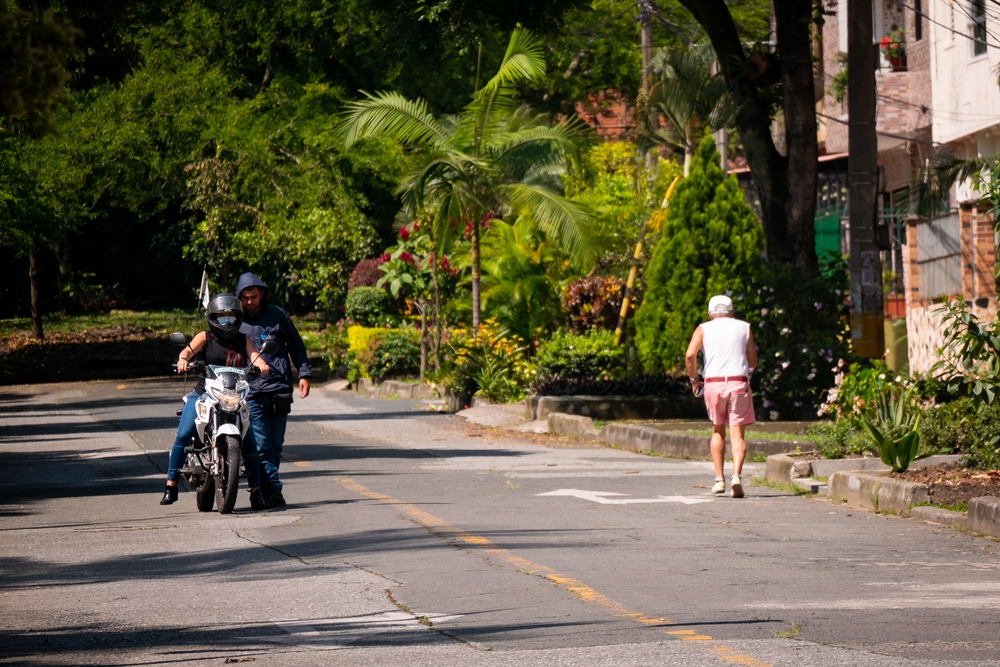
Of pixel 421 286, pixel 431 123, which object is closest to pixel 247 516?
pixel 431 123

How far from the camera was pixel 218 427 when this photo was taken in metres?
12.8

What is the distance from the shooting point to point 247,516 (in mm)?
12750

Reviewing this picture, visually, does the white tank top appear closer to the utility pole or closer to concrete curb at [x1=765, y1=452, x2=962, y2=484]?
concrete curb at [x1=765, y1=452, x2=962, y2=484]

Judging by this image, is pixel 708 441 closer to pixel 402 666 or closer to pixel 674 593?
pixel 674 593

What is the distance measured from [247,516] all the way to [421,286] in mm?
20961

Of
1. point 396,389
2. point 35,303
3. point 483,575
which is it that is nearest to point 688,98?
point 396,389

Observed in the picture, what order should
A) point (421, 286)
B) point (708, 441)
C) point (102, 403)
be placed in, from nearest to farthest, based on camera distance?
point (708, 441) → point (102, 403) → point (421, 286)

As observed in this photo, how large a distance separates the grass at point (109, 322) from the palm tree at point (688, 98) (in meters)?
18.4

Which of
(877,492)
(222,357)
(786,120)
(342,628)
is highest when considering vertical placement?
(786,120)

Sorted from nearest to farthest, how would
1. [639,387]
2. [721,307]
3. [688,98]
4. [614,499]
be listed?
[614,499] → [721,307] → [639,387] → [688,98]

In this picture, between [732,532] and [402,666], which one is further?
[732,532]

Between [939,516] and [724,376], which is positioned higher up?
[724,376]

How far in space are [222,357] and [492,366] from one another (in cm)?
1406

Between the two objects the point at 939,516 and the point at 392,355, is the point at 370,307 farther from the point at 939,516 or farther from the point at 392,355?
the point at 939,516
